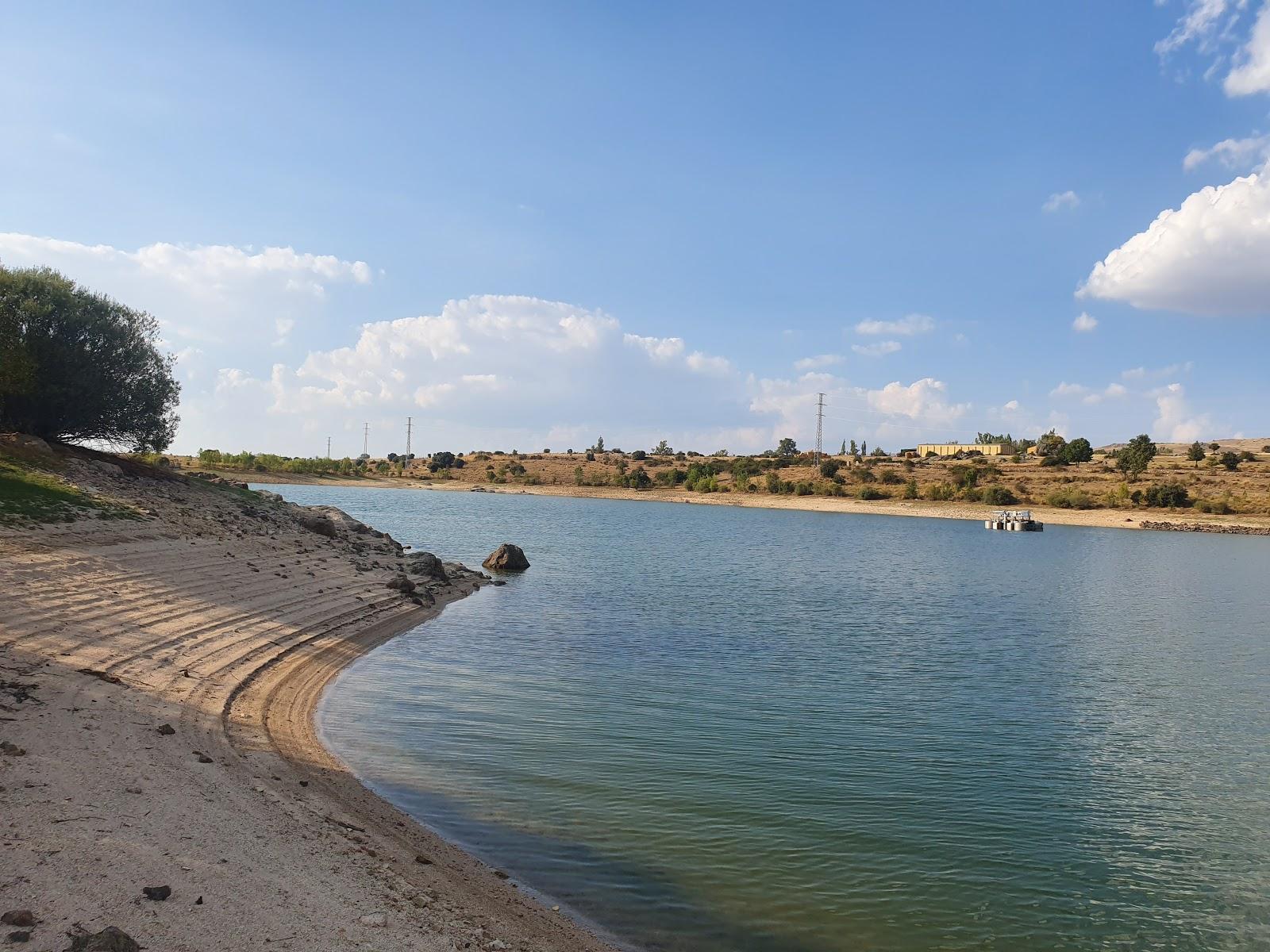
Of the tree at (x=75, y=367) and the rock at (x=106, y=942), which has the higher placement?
the tree at (x=75, y=367)

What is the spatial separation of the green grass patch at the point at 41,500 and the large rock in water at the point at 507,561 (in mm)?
20653

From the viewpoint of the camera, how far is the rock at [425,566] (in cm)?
3609

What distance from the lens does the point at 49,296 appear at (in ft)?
113

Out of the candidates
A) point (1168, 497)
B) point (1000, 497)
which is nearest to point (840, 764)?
point (1168, 497)

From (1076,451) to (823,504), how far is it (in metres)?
48.6

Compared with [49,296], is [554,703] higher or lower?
lower

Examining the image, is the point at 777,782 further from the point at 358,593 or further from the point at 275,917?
the point at 358,593

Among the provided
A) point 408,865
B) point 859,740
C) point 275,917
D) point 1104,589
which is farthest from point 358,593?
point 1104,589

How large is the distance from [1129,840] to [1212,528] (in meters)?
110

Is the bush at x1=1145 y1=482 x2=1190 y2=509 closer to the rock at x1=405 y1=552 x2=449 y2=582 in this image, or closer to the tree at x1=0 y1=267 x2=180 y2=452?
the rock at x1=405 y1=552 x2=449 y2=582

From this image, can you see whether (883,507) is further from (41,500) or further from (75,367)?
(41,500)

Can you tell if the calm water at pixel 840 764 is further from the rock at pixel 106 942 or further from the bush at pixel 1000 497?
the bush at pixel 1000 497

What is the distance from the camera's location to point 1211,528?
104625 millimetres

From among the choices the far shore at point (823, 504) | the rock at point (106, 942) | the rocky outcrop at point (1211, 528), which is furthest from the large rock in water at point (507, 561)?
the far shore at point (823, 504)
